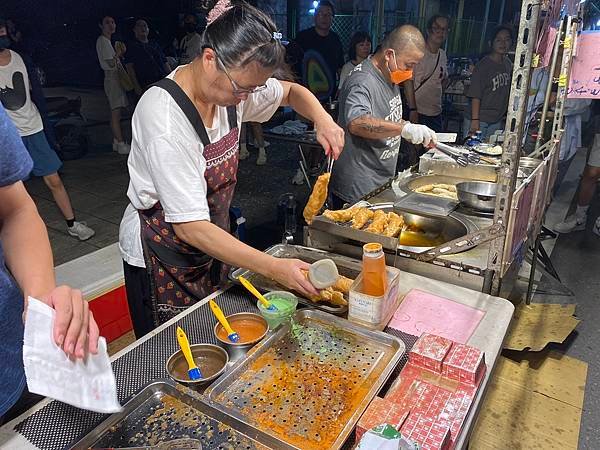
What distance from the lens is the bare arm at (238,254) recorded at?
1.54m

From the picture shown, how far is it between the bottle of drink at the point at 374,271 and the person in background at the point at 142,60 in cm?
721

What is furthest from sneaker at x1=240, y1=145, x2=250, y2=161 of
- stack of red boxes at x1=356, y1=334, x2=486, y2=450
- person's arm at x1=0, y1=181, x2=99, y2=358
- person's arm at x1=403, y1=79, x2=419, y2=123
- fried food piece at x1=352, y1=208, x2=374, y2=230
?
stack of red boxes at x1=356, y1=334, x2=486, y2=450

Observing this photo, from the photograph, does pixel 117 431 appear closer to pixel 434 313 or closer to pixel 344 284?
pixel 344 284

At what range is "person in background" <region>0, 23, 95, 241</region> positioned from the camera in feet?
13.0

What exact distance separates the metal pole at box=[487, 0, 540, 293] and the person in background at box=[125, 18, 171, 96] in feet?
23.7

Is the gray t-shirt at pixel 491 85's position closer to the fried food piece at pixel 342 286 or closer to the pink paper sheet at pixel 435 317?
the pink paper sheet at pixel 435 317

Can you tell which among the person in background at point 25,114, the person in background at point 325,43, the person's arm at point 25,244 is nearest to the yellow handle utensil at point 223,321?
the person's arm at point 25,244

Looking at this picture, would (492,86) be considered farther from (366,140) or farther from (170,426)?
(170,426)

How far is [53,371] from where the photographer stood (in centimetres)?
93

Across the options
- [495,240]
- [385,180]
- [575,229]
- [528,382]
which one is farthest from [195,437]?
[575,229]

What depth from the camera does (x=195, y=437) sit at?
113cm

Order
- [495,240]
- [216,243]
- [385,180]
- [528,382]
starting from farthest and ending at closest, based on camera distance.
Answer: [385,180], [528,382], [495,240], [216,243]

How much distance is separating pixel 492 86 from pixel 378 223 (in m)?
4.22

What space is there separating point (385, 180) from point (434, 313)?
159cm
